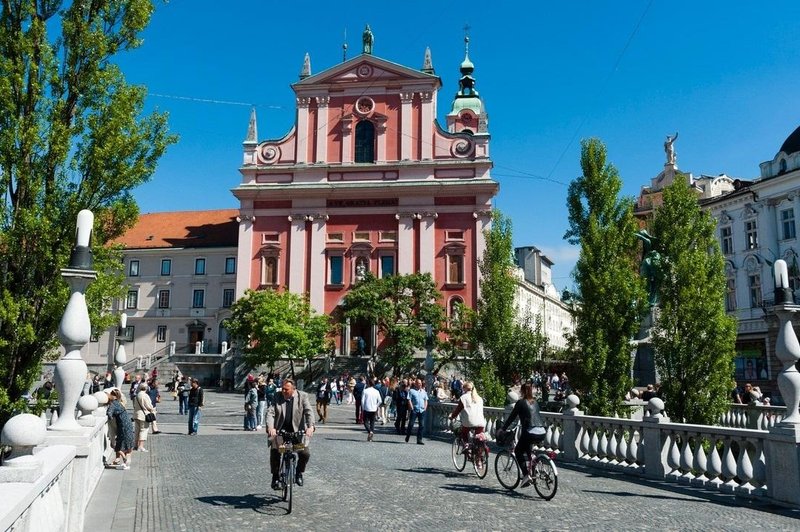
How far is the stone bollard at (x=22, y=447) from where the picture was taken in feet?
13.9

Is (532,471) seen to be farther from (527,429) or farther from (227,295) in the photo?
(227,295)

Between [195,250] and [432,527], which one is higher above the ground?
[195,250]

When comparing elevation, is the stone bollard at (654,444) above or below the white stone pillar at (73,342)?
below

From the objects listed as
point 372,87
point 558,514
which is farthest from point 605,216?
point 372,87

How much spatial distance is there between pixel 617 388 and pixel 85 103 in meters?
13.8

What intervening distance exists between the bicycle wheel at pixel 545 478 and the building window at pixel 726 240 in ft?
107

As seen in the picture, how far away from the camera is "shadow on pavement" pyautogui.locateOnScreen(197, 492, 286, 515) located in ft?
28.1

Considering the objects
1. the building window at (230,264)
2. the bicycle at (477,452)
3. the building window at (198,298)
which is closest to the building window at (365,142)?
the building window at (230,264)

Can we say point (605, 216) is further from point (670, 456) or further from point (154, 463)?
point (154, 463)

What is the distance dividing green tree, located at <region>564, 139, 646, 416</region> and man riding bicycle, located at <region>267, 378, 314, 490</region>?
366 inches

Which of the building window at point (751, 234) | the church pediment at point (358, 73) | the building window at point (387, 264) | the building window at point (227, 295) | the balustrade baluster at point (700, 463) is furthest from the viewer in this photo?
the building window at point (227, 295)

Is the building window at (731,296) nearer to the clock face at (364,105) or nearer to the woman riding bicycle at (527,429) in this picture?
the clock face at (364,105)

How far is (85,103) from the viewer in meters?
12.8

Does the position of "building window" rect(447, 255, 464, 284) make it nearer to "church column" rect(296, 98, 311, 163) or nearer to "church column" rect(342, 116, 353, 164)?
"church column" rect(342, 116, 353, 164)
